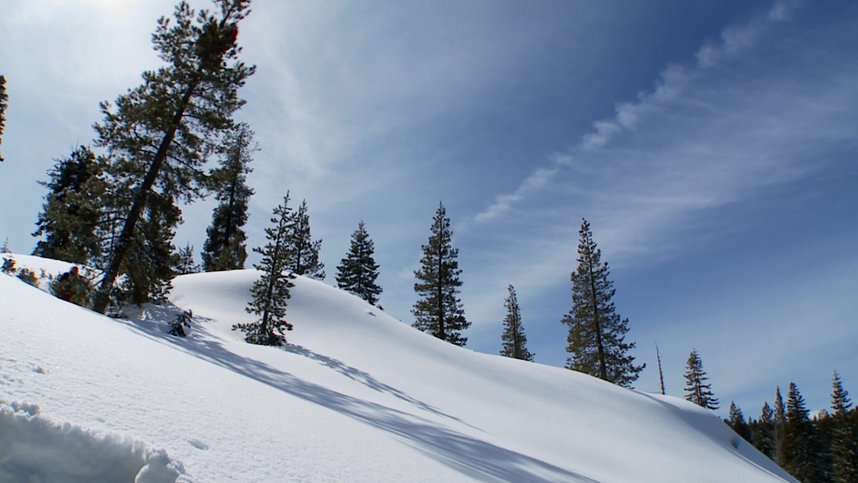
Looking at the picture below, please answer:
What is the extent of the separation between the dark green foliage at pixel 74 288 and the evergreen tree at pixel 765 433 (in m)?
89.7

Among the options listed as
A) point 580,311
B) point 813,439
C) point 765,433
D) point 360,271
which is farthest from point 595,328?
point 765,433

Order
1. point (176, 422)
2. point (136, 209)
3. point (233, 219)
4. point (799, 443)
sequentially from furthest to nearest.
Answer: point (799, 443) < point (233, 219) < point (136, 209) < point (176, 422)

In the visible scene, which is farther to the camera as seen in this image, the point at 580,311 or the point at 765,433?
the point at 765,433

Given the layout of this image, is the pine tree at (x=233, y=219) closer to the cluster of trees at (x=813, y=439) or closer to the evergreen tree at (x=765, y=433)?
the cluster of trees at (x=813, y=439)

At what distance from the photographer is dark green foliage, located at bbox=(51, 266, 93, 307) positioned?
13.1 meters

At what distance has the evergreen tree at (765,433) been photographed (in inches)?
2881

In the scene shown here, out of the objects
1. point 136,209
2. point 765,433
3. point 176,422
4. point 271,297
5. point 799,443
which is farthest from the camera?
point 765,433

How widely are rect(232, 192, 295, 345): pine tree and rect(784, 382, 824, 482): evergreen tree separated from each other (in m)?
61.6

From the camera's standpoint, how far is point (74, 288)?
44.2 ft

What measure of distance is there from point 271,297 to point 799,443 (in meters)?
64.1

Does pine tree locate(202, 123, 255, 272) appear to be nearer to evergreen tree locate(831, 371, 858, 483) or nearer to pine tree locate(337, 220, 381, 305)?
pine tree locate(337, 220, 381, 305)

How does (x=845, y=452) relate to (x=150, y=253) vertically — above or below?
below

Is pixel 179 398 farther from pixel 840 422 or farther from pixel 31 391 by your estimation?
pixel 840 422

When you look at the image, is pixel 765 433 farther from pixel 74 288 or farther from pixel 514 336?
pixel 74 288
